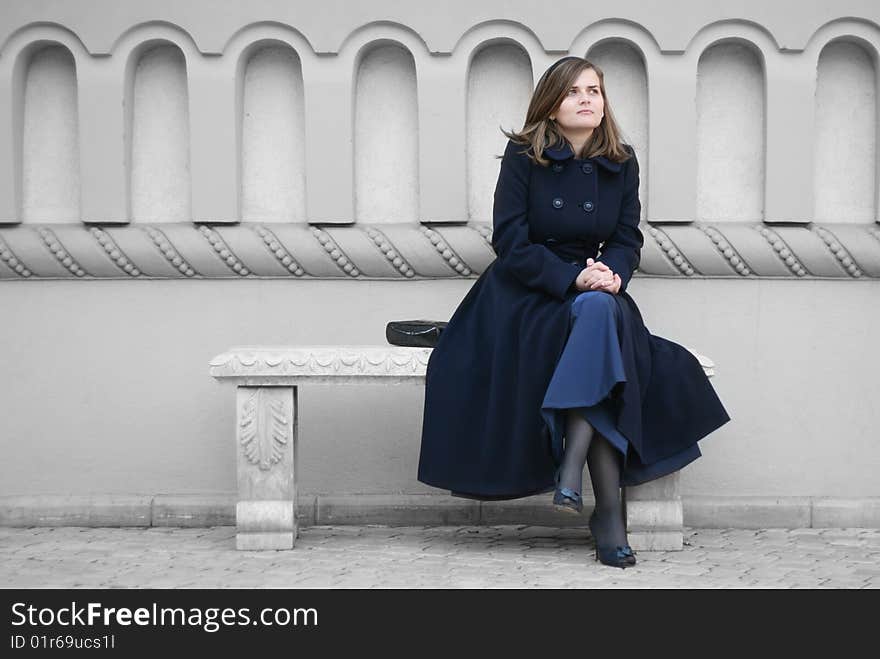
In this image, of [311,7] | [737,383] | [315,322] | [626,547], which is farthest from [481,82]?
[626,547]

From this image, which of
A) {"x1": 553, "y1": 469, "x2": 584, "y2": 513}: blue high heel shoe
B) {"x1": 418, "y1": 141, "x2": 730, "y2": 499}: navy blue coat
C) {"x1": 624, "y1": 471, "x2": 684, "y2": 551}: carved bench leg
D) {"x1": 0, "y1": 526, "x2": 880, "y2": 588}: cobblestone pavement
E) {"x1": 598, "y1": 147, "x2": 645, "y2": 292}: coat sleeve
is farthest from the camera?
{"x1": 598, "y1": 147, "x2": 645, "y2": 292}: coat sleeve

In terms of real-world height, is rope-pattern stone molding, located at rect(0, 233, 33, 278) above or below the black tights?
above

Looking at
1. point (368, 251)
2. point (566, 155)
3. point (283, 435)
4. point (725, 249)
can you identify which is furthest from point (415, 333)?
point (725, 249)

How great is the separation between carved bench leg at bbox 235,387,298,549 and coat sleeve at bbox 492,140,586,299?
39.7 inches

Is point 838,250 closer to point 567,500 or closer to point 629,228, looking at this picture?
point 629,228

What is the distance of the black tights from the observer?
16.4ft

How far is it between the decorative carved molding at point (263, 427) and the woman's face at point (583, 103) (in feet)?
5.15

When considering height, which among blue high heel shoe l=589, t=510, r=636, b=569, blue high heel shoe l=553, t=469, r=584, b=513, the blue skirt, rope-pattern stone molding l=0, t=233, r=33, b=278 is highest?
rope-pattern stone molding l=0, t=233, r=33, b=278

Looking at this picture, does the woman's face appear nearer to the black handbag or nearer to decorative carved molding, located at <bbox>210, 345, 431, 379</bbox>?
the black handbag

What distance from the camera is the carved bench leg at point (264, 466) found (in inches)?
212

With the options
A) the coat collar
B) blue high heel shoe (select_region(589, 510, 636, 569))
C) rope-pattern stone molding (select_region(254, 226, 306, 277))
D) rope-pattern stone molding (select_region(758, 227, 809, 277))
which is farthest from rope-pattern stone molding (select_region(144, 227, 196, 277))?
rope-pattern stone molding (select_region(758, 227, 809, 277))

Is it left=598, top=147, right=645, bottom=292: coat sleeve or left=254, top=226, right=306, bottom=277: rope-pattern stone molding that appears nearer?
left=598, top=147, right=645, bottom=292: coat sleeve

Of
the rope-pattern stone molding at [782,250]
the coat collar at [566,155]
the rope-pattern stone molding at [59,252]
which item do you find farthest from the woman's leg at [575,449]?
the rope-pattern stone molding at [59,252]

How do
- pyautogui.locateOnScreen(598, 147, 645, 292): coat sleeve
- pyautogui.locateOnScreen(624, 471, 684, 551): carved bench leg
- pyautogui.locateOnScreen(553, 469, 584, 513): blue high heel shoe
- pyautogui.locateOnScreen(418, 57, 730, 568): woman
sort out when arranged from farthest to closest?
pyautogui.locateOnScreen(598, 147, 645, 292): coat sleeve < pyautogui.locateOnScreen(624, 471, 684, 551): carved bench leg < pyautogui.locateOnScreen(418, 57, 730, 568): woman < pyautogui.locateOnScreen(553, 469, 584, 513): blue high heel shoe
